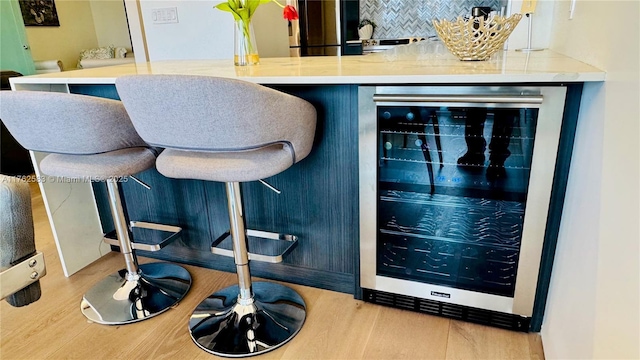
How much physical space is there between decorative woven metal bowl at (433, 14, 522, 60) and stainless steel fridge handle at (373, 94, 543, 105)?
25 cm

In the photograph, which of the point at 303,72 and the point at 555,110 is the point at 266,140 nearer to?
the point at 303,72

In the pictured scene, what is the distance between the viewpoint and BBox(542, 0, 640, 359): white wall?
0.77 meters

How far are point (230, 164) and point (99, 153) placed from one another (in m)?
0.51

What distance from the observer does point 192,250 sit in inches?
79.1

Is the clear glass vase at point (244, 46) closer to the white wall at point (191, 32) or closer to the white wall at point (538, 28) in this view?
the white wall at point (191, 32)

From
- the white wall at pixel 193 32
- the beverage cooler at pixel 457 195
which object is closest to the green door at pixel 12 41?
the white wall at pixel 193 32

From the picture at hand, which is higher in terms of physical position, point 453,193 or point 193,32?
point 193,32

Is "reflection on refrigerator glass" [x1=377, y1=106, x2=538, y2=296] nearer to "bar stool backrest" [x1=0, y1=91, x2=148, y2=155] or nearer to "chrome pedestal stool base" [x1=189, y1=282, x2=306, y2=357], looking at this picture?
"chrome pedestal stool base" [x1=189, y1=282, x2=306, y2=357]

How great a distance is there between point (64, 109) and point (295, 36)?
3346 millimetres

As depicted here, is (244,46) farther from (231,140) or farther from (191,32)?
(191,32)

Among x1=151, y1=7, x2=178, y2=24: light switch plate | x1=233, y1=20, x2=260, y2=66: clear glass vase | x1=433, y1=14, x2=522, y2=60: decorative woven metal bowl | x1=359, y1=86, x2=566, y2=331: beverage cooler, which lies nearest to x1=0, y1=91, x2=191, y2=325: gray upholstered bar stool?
x1=233, y1=20, x2=260, y2=66: clear glass vase

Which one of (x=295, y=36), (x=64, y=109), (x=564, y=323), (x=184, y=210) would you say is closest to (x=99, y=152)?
(x=64, y=109)

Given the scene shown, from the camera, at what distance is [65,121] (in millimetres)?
1298

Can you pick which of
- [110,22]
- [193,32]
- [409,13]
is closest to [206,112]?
[193,32]
